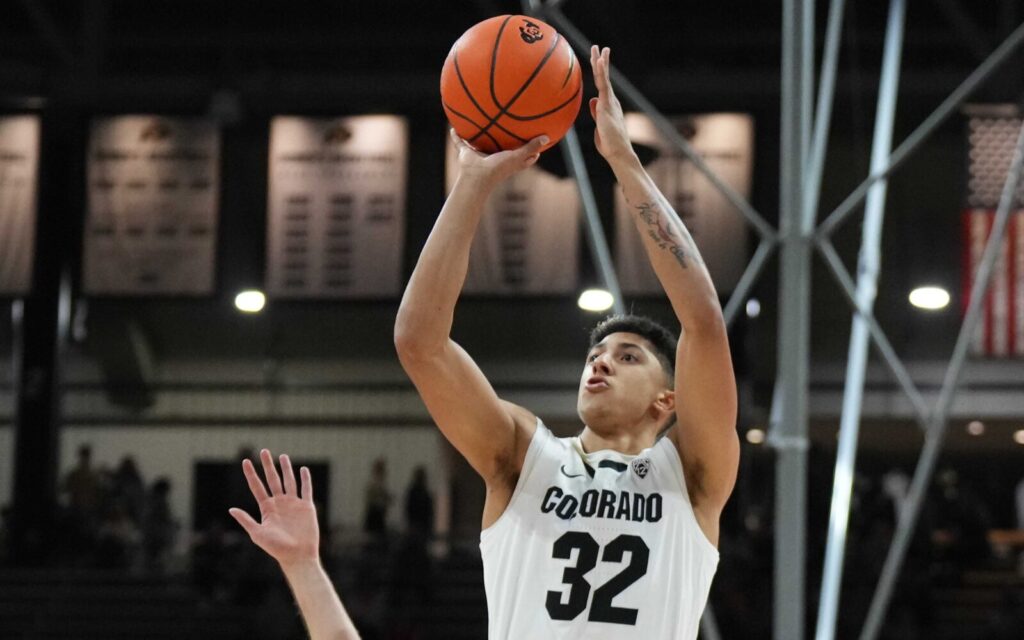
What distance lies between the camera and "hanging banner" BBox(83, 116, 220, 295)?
52.1 feet

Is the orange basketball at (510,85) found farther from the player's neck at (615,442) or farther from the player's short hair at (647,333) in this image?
the player's neck at (615,442)

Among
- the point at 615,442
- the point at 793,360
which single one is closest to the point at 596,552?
the point at 615,442

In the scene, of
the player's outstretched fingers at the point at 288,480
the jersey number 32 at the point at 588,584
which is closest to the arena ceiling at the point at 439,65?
the jersey number 32 at the point at 588,584

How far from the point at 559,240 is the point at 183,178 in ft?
12.5

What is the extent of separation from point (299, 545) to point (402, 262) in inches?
484

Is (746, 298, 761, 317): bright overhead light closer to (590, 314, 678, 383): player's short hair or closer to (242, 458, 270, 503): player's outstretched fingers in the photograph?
(590, 314, 678, 383): player's short hair

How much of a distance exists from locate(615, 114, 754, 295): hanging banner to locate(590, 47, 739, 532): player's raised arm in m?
11.2

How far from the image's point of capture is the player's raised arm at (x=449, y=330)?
369 centimetres

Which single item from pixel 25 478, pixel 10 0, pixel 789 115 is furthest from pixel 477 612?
pixel 789 115

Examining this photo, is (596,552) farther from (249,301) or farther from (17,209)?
(249,301)

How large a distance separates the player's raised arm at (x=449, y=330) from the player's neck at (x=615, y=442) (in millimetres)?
217

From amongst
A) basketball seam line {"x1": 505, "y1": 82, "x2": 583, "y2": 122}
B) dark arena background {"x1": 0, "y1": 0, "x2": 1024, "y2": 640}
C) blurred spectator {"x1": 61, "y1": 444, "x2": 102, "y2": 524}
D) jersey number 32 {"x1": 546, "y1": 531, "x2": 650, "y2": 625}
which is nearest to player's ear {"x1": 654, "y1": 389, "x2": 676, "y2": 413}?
jersey number 32 {"x1": 546, "y1": 531, "x2": 650, "y2": 625}

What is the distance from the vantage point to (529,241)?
15.4 metres

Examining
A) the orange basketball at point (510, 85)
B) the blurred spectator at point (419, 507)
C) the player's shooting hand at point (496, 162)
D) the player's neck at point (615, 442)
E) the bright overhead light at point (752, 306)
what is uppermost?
the bright overhead light at point (752, 306)
